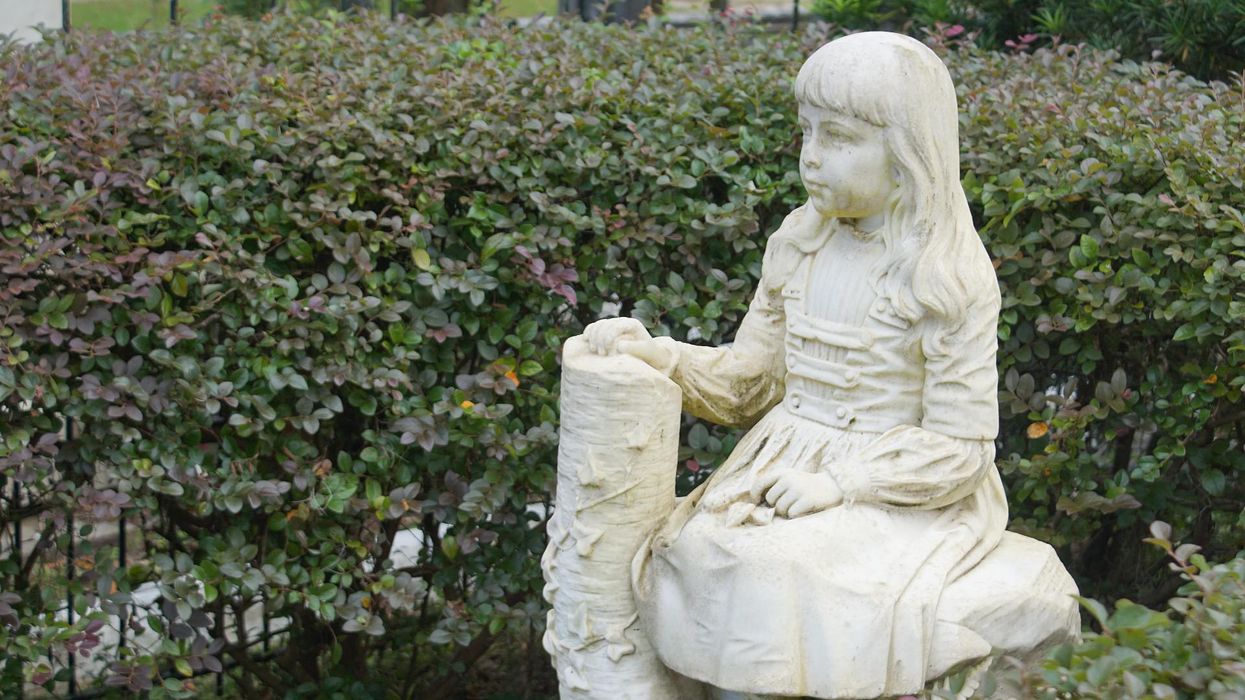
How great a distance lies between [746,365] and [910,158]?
623 millimetres

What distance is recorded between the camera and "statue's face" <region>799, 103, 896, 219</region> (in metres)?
2.96

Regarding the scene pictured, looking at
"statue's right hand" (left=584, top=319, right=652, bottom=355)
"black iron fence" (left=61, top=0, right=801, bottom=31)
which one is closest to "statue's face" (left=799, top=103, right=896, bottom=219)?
"statue's right hand" (left=584, top=319, right=652, bottom=355)

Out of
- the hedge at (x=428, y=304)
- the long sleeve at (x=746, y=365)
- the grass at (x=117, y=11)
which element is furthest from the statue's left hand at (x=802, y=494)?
the grass at (x=117, y=11)

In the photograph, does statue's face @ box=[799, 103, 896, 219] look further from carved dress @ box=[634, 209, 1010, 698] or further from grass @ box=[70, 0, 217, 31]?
grass @ box=[70, 0, 217, 31]

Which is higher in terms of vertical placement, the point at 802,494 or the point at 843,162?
the point at 843,162

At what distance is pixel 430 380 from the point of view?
407 centimetres

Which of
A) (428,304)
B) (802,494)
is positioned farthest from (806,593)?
(428,304)

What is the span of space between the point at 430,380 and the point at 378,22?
1.74 m

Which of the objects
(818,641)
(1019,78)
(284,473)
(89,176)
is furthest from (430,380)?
(1019,78)

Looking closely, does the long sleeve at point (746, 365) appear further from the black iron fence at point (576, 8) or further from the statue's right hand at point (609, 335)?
the black iron fence at point (576, 8)

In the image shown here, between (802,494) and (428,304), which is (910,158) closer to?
(802,494)

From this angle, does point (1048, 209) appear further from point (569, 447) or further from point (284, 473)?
point (284, 473)

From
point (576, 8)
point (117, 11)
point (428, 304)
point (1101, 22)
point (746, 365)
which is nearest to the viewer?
point (746, 365)

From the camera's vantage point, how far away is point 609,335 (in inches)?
124
